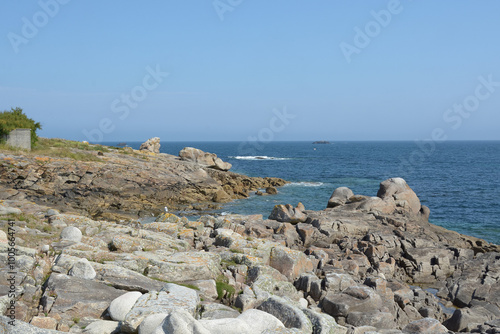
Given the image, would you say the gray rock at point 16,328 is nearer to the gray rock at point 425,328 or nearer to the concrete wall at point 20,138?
the gray rock at point 425,328

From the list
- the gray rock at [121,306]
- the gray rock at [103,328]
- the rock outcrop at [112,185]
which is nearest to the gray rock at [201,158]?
the rock outcrop at [112,185]

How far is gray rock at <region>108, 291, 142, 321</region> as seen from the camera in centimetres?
864

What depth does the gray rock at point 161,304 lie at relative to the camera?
8.04 m

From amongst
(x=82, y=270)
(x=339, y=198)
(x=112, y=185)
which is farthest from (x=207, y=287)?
(x=112, y=185)

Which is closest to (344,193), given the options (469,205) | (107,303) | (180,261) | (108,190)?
(469,205)

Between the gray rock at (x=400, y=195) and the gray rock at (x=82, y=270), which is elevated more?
the gray rock at (x=82, y=270)

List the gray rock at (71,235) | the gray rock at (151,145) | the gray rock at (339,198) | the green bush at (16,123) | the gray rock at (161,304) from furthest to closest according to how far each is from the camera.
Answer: the gray rock at (151,145) < the green bush at (16,123) < the gray rock at (339,198) < the gray rock at (71,235) < the gray rock at (161,304)

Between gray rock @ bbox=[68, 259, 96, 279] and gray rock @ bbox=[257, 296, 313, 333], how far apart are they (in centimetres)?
443

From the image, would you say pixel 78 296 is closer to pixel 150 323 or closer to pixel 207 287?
pixel 150 323

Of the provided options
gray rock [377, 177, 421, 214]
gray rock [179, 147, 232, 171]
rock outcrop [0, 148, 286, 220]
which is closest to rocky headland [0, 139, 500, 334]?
gray rock [377, 177, 421, 214]

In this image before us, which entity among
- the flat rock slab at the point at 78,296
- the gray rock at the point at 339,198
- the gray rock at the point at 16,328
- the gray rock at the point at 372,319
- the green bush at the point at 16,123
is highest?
the green bush at the point at 16,123

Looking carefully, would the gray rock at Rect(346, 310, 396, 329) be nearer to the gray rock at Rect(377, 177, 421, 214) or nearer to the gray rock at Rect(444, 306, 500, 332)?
the gray rock at Rect(444, 306, 500, 332)

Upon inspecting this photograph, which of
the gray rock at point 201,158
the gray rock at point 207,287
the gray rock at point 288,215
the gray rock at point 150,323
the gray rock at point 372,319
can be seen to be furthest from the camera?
the gray rock at point 201,158

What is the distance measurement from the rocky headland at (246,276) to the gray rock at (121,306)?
0.03 m
